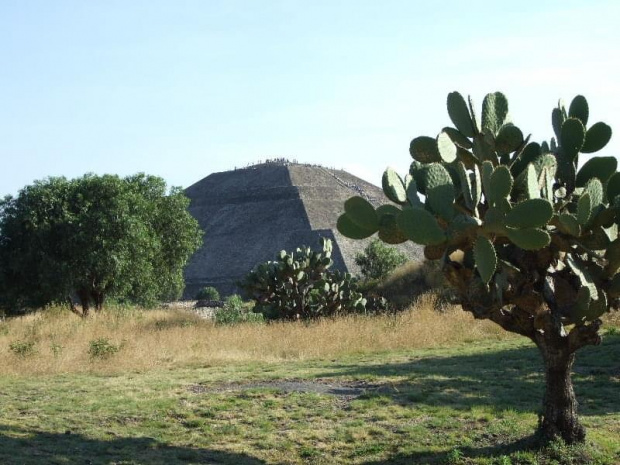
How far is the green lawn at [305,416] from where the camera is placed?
713 cm

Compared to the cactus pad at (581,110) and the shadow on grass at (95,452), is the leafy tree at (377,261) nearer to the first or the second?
the cactus pad at (581,110)

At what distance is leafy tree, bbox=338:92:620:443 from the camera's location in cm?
645

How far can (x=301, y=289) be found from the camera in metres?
21.3

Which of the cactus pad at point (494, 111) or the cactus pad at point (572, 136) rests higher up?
the cactus pad at point (494, 111)

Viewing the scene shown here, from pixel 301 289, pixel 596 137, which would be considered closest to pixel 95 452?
pixel 596 137

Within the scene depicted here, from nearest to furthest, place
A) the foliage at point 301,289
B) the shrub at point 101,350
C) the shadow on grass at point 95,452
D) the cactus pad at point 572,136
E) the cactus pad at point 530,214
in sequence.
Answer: the cactus pad at point 530,214 → the shadow on grass at point 95,452 → the cactus pad at point 572,136 → the shrub at point 101,350 → the foliage at point 301,289

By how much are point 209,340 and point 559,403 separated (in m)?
9.83

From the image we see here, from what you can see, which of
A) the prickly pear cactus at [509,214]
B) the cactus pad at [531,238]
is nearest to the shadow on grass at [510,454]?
the prickly pear cactus at [509,214]

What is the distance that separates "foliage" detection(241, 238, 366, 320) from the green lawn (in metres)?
8.33

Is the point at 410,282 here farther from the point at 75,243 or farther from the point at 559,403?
the point at 559,403

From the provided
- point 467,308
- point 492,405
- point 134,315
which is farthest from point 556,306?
point 134,315

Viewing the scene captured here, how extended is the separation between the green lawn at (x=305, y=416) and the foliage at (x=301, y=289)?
8.33 meters

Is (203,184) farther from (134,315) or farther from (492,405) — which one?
(492,405)

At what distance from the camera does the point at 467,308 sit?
718 centimetres
